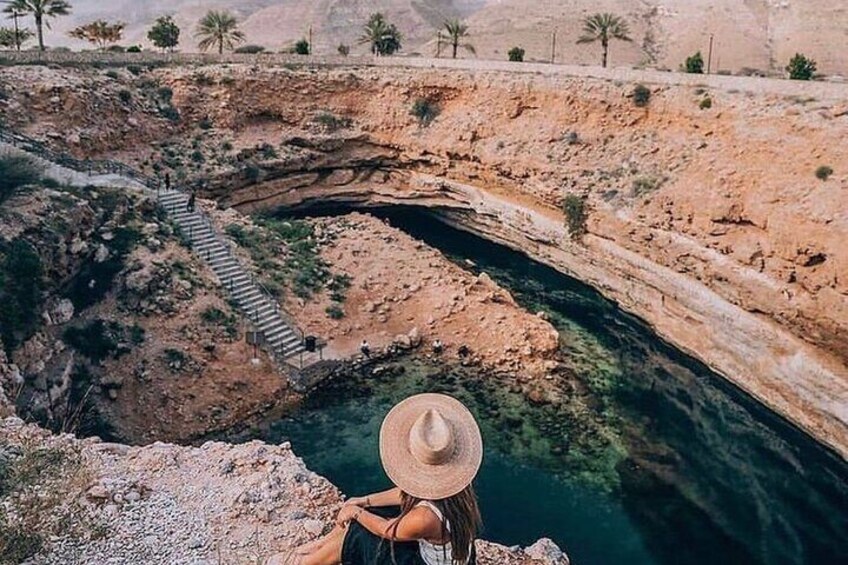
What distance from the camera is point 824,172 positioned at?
22359mm

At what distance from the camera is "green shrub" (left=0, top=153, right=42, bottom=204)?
20.4 meters

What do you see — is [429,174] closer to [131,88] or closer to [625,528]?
[131,88]

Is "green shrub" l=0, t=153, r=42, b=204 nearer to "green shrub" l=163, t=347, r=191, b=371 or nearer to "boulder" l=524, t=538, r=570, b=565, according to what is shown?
"green shrub" l=163, t=347, r=191, b=371

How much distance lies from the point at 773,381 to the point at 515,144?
1599 cm

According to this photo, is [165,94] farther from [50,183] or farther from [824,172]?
[824,172]

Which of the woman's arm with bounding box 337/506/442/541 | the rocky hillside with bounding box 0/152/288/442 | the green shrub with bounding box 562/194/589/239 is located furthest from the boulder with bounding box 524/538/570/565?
the green shrub with bounding box 562/194/589/239

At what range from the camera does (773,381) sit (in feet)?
71.4

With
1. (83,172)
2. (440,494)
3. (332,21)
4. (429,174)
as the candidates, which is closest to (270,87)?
(429,174)

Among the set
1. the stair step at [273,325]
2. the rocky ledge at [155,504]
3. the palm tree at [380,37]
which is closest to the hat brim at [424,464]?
the rocky ledge at [155,504]

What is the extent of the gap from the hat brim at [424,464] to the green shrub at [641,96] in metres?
27.8

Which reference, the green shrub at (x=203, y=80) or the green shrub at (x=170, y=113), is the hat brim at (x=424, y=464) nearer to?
the green shrub at (x=170, y=113)

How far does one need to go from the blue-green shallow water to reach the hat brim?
37.0ft

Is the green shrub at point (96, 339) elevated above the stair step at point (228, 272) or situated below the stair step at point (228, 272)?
below

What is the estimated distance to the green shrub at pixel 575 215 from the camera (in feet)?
94.7
